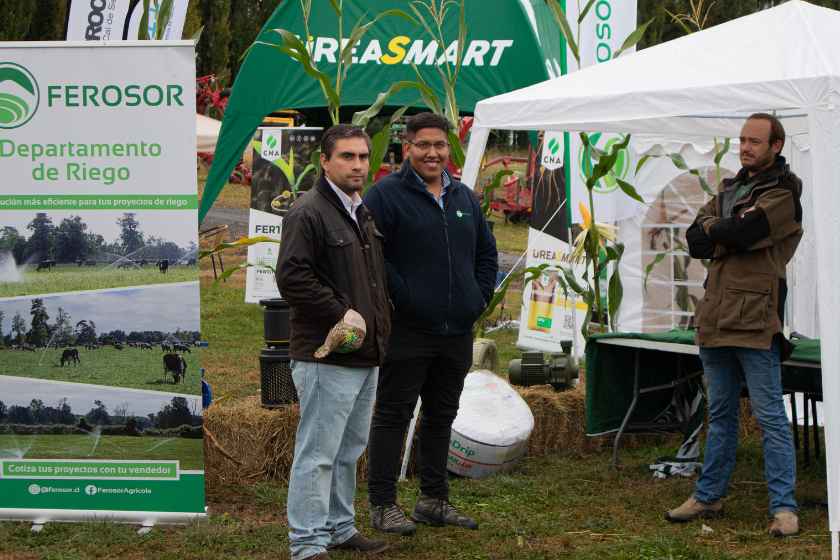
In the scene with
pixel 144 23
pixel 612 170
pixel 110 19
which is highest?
pixel 110 19

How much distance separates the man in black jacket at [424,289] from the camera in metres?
4.89

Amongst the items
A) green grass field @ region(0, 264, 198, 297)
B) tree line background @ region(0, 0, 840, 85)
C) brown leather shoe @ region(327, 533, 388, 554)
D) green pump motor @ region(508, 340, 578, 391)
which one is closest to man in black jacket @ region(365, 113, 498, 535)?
brown leather shoe @ region(327, 533, 388, 554)

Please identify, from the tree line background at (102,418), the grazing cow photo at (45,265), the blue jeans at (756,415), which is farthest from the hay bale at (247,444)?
the blue jeans at (756,415)

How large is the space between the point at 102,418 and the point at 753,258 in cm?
295

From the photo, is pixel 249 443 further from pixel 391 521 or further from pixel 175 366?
pixel 391 521

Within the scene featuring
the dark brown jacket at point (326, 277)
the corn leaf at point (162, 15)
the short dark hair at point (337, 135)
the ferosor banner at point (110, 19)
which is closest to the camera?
the dark brown jacket at point (326, 277)

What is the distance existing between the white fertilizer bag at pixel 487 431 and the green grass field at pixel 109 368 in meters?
1.77

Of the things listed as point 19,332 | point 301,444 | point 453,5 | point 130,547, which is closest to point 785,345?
point 301,444

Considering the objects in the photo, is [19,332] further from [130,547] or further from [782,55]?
[782,55]

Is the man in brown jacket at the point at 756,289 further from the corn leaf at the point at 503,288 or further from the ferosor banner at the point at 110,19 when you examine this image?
the ferosor banner at the point at 110,19

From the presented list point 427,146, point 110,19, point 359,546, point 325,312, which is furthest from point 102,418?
point 110,19

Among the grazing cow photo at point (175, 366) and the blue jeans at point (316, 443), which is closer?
the blue jeans at point (316, 443)

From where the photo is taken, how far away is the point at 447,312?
4.91 meters

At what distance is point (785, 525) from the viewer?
5.06 metres
